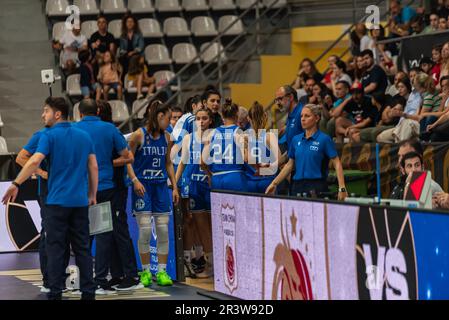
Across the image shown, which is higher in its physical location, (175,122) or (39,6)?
(39,6)

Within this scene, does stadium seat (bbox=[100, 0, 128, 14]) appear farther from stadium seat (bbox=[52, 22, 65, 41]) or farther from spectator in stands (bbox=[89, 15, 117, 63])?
spectator in stands (bbox=[89, 15, 117, 63])

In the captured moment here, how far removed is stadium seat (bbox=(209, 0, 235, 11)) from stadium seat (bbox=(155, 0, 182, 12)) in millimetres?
703

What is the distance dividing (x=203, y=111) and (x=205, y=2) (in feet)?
36.8

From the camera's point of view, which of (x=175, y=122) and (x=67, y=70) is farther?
(x=67, y=70)

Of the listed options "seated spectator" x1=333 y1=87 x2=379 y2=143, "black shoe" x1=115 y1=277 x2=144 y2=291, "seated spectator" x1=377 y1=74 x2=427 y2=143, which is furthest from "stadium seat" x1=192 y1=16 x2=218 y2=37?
"black shoe" x1=115 y1=277 x2=144 y2=291

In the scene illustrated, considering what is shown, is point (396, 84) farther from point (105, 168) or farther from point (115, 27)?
point (115, 27)

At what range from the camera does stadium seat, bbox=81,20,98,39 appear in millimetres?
22203

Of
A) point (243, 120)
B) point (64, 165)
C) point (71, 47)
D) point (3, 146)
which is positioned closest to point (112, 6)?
point (71, 47)

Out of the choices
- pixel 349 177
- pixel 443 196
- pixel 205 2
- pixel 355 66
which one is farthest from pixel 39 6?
pixel 443 196

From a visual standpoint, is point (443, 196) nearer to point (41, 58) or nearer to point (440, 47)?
point (440, 47)

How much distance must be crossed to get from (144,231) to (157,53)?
10.7 meters

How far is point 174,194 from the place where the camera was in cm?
1234

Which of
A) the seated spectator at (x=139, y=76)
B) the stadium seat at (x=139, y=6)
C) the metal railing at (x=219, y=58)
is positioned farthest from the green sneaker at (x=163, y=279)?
the stadium seat at (x=139, y=6)

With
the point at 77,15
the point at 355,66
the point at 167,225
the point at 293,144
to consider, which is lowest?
the point at 167,225
